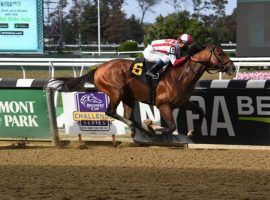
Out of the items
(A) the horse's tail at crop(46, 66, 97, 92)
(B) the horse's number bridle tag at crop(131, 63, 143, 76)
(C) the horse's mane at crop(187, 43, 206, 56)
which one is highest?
(C) the horse's mane at crop(187, 43, 206, 56)

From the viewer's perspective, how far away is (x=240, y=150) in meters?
9.19

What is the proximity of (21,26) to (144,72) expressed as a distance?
1426 centimetres

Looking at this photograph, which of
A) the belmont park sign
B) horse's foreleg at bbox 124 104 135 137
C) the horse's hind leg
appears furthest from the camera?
the belmont park sign

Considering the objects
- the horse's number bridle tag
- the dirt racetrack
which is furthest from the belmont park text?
the horse's number bridle tag

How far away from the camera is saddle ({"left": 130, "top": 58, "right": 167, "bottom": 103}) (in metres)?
9.25

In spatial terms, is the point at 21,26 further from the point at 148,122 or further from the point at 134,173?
the point at 134,173

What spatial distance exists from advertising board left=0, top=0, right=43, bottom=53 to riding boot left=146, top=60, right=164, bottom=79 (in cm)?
1404

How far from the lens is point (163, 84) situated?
922 centimetres

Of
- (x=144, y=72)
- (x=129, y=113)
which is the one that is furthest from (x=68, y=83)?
(x=144, y=72)

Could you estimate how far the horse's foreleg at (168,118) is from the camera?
8984 millimetres

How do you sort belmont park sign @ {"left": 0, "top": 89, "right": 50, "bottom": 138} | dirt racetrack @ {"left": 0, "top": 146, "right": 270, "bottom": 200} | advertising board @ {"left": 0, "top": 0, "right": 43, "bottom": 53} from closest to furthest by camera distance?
dirt racetrack @ {"left": 0, "top": 146, "right": 270, "bottom": 200}, belmont park sign @ {"left": 0, "top": 89, "right": 50, "bottom": 138}, advertising board @ {"left": 0, "top": 0, "right": 43, "bottom": 53}

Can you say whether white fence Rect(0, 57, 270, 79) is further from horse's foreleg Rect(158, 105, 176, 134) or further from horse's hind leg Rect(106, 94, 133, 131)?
horse's foreleg Rect(158, 105, 176, 134)

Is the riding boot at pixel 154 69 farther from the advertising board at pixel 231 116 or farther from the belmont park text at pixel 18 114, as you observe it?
the belmont park text at pixel 18 114

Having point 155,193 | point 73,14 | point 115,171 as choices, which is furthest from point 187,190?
point 73,14
